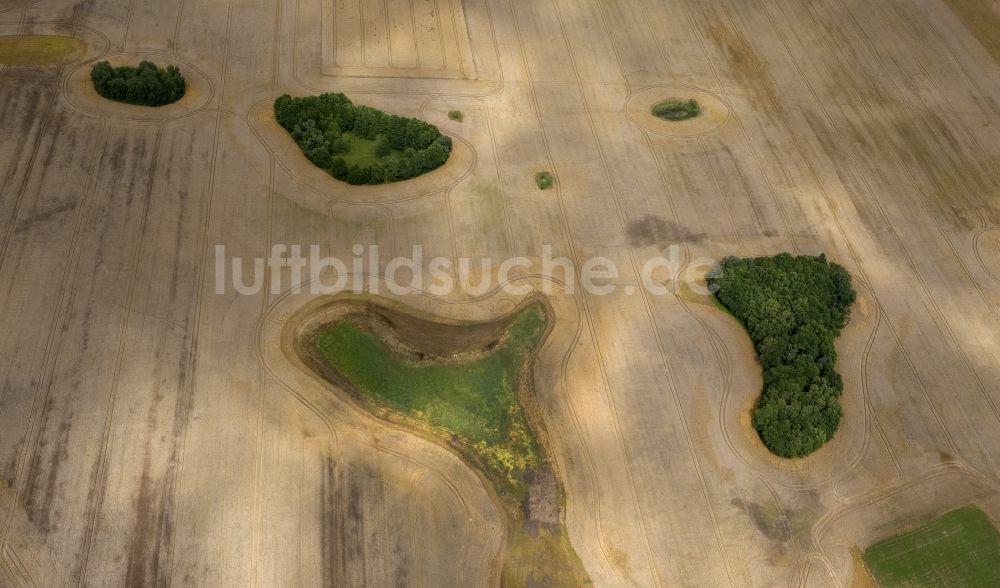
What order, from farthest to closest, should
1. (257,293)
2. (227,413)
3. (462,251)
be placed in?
(462,251), (257,293), (227,413)

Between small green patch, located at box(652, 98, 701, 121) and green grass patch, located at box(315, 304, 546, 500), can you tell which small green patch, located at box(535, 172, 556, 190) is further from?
small green patch, located at box(652, 98, 701, 121)

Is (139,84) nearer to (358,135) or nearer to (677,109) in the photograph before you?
(358,135)

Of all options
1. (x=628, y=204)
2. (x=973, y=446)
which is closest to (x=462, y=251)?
(x=628, y=204)

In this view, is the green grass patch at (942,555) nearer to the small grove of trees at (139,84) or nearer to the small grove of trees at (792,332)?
the small grove of trees at (792,332)

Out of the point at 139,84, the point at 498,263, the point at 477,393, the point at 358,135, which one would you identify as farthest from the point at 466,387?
the point at 139,84

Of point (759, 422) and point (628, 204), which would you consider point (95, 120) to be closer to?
point (628, 204)
